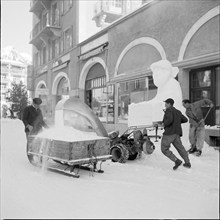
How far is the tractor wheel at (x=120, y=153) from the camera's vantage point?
255 inches

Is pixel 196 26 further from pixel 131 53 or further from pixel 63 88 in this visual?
pixel 63 88

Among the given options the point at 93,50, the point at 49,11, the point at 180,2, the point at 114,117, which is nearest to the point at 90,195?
the point at 180,2

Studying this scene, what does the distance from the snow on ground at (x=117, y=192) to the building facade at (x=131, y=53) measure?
4.46 meters

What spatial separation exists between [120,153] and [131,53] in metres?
7.69

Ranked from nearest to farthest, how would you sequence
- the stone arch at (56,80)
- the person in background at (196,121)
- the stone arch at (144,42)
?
the person in background at (196,121) → the stone arch at (144,42) → the stone arch at (56,80)

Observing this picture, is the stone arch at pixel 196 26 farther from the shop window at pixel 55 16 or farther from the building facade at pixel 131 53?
the shop window at pixel 55 16

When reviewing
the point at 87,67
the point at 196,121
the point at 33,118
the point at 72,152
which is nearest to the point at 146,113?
the point at 196,121

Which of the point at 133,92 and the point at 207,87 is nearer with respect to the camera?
the point at 207,87

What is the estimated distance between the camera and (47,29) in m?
23.3

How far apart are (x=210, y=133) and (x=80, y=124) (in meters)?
5.42

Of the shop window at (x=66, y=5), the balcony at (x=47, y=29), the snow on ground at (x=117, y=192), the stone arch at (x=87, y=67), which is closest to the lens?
the snow on ground at (x=117, y=192)

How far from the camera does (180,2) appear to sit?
33.7 ft

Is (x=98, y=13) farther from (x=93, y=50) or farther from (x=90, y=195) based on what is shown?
(x=90, y=195)

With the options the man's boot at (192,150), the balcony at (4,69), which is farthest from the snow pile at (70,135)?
the balcony at (4,69)
